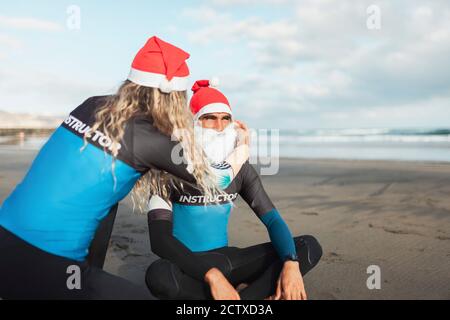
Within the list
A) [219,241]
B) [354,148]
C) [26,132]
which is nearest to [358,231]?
[219,241]

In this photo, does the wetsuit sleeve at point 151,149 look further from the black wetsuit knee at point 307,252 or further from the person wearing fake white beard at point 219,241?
the black wetsuit knee at point 307,252

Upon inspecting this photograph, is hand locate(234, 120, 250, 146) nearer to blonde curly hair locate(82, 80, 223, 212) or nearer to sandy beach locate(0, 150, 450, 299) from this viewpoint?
blonde curly hair locate(82, 80, 223, 212)

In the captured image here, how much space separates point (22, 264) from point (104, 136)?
73 cm

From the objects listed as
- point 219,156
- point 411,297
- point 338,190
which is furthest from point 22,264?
point 338,190

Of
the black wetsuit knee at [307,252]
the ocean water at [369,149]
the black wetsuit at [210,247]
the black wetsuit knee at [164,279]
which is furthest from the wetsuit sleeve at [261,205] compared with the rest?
the ocean water at [369,149]

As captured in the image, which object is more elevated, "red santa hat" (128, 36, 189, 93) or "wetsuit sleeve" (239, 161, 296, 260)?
"red santa hat" (128, 36, 189, 93)

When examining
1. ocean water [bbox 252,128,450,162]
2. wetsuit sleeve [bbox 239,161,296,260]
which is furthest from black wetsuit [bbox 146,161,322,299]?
ocean water [bbox 252,128,450,162]

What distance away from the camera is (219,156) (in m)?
3.04

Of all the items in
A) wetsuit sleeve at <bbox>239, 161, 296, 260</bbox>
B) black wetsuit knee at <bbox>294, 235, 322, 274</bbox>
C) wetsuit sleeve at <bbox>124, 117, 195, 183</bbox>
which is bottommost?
black wetsuit knee at <bbox>294, 235, 322, 274</bbox>

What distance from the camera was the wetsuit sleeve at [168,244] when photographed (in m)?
2.80

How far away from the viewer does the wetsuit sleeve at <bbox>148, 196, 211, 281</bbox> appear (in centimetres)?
280

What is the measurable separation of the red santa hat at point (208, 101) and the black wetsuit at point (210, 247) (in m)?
0.54

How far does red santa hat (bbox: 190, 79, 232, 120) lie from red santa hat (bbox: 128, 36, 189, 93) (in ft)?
3.47

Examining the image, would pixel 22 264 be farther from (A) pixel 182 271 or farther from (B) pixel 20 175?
(B) pixel 20 175
